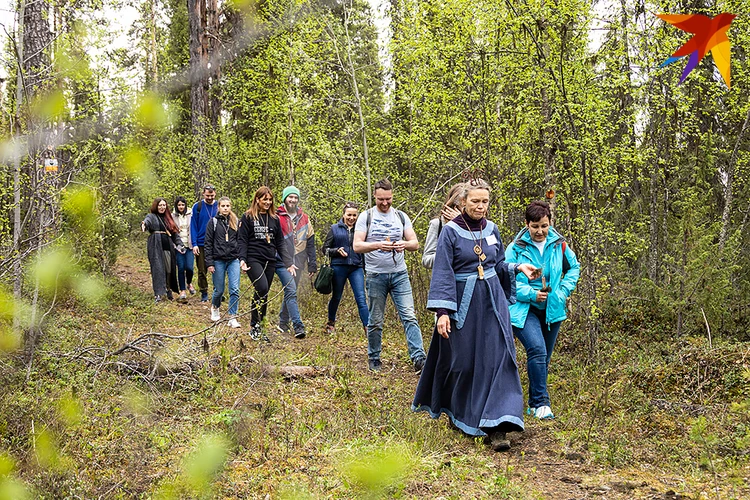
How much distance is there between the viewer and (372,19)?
13.1 m

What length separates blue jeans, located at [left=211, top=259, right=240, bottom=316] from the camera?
10.1m

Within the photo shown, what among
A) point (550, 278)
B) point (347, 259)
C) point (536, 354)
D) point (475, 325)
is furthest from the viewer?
point (347, 259)

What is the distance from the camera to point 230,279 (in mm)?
10258

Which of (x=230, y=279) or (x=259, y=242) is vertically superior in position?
(x=259, y=242)

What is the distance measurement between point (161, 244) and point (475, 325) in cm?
836

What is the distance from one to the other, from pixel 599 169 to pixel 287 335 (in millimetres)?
5165

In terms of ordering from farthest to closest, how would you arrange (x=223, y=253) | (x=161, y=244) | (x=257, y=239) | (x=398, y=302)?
(x=161, y=244)
(x=223, y=253)
(x=257, y=239)
(x=398, y=302)

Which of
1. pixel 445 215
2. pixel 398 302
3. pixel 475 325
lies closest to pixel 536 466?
pixel 475 325

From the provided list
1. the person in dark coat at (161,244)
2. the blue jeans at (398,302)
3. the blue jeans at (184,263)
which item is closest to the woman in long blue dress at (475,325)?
the blue jeans at (398,302)

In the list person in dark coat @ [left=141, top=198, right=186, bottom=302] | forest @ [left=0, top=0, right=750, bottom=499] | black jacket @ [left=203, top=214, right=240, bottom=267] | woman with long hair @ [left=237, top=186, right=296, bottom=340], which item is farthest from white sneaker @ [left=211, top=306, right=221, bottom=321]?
person in dark coat @ [left=141, top=198, right=186, bottom=302]

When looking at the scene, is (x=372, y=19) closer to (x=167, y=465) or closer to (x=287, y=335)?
(x=287, y=335)

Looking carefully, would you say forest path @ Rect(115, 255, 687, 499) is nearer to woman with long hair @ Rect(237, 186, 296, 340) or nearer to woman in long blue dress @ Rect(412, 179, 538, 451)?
woman in long blue dress @ Rect(412, 179, 538, 451)

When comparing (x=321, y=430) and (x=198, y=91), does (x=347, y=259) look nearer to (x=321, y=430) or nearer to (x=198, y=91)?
(x=321, y=430)

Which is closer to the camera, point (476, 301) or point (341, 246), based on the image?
point (476, 301)
